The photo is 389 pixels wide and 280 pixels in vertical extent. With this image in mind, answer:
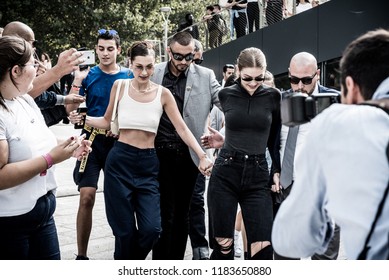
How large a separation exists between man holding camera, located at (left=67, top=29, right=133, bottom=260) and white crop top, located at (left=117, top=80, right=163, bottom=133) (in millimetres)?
714

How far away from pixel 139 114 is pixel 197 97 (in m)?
0.78

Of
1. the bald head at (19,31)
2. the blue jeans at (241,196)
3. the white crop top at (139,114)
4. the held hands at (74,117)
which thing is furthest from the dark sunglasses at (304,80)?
the bald head at (19,31)

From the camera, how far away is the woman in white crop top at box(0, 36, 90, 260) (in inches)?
111

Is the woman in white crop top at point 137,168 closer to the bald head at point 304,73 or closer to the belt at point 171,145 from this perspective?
the belt at point 171,145

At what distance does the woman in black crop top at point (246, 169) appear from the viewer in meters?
4.27

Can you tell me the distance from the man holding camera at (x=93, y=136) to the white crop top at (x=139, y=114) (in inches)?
28.1

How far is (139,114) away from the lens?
4.52 m

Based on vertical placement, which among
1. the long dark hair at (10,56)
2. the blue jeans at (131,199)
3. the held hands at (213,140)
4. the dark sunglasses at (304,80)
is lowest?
the blue jeans at (131,199)

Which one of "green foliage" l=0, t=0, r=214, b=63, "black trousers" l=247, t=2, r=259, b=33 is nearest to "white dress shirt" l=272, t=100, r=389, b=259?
"black trousers" l=247, t=2, r=259, b=33

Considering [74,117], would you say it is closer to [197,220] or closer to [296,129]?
[197,220]

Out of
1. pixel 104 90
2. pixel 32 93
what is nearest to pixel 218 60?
pixel 104 90

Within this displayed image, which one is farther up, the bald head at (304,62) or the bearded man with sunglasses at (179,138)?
the bald head at (304,62)

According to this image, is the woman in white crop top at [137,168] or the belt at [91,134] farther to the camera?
the belt at [91,134]

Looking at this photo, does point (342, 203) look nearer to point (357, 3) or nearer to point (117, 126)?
point (117, 126)
